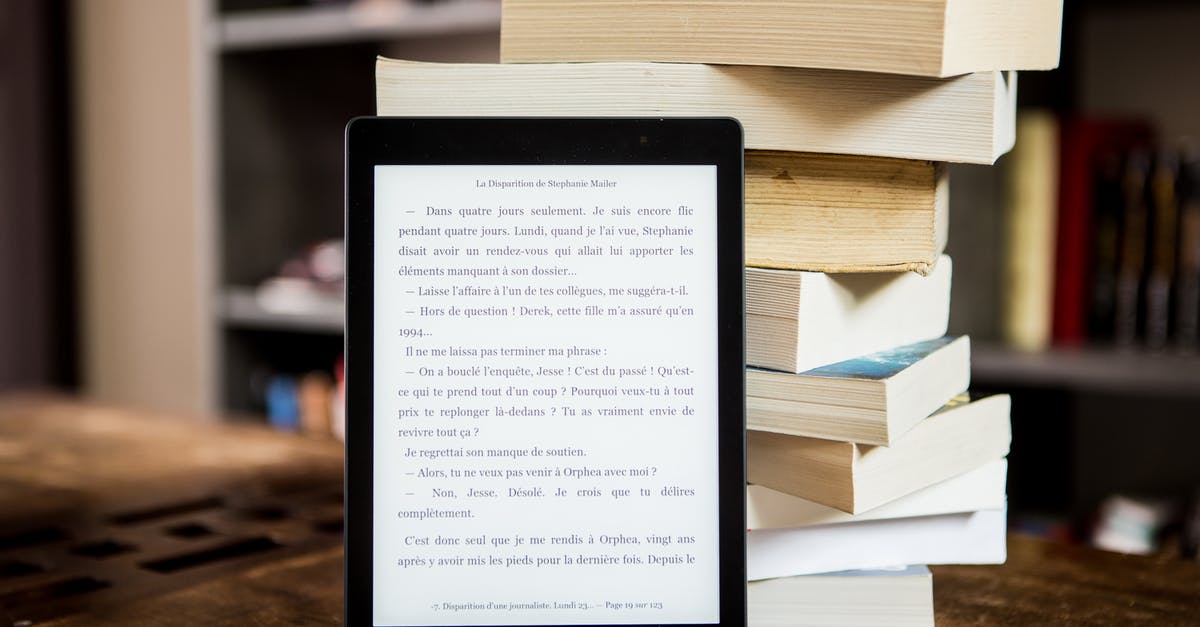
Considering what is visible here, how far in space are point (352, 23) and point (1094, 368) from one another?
1.21m

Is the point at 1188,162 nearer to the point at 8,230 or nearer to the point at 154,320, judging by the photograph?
the point at 154,320

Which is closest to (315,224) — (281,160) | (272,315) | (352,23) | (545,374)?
(281,160)

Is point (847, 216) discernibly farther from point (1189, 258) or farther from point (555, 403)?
point (1189, 258)

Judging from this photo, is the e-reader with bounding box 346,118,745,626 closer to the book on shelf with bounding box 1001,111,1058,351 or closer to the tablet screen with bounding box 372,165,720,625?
the tablet screen with bounding box 372,165,720,625

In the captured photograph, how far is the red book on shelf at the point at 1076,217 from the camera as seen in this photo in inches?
57.2

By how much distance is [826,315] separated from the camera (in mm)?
572

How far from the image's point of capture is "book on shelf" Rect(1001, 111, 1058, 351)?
4.79 feet

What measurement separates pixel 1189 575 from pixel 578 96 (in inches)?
19.7

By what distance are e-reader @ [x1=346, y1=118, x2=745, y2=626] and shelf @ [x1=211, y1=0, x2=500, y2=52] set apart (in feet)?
3.93

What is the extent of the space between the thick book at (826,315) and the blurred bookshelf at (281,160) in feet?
4.55

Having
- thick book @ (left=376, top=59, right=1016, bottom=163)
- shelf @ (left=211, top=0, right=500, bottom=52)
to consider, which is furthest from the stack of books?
shelf @ (left=211, top=0, right=500, bottom=52)

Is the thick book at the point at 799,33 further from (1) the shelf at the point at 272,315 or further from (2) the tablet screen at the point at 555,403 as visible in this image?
(1) the shelf at the point at 272,315

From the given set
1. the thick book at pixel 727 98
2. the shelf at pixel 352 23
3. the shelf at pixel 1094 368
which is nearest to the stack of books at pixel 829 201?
the thick book at pixel 727 98

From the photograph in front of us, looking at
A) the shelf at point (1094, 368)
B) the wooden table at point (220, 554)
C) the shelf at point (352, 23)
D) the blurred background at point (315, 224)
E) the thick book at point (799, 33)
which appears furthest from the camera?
the shelf at point (352, 23)
